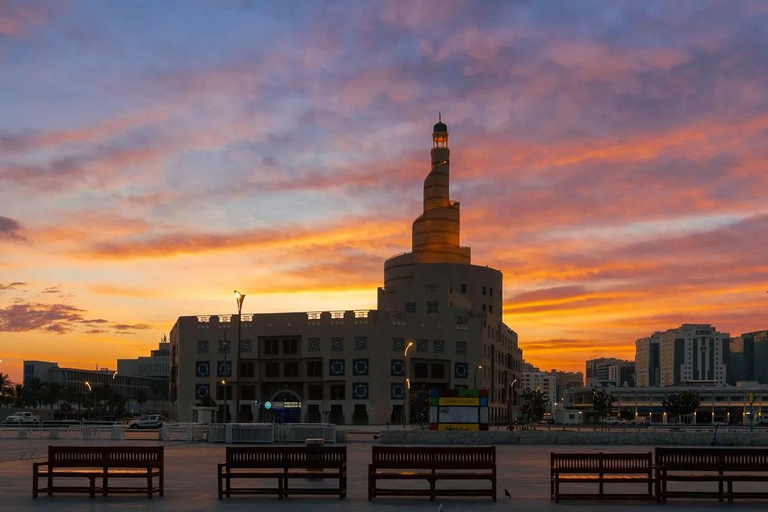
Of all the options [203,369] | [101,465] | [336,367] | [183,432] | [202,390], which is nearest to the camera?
[101,465]

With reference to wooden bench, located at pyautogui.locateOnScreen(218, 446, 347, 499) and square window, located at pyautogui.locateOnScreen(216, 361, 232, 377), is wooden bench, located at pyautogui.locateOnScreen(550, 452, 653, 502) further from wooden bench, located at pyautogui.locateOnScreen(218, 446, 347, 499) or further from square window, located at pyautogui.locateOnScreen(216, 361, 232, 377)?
square window, located at pyautogui.locateOnScreen(216, 361, 232, 377)

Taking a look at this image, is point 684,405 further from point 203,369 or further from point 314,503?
point 314,503

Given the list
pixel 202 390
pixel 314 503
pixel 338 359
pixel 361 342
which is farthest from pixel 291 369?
pixel 314 503

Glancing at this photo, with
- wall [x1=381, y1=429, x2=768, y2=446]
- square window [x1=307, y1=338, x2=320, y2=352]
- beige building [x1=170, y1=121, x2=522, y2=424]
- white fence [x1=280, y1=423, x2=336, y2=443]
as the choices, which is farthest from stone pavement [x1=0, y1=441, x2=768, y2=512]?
square window [x1=307, y1=338, x2=320, y2=352]

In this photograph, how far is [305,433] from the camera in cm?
4703

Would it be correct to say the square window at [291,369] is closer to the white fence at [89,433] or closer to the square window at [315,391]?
the square window at [315,391]

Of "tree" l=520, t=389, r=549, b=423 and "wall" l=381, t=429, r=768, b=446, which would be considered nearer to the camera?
"wall" l=381, t=429, r=768, b=446

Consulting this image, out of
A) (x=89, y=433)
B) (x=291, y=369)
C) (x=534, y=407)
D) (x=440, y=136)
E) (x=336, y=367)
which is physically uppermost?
(x=440, y=136)

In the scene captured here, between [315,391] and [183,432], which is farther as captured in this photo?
[315,391]

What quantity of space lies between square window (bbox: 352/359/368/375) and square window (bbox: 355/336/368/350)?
5.54ft

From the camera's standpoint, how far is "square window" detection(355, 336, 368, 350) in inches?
4648

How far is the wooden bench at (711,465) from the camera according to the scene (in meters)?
17.6

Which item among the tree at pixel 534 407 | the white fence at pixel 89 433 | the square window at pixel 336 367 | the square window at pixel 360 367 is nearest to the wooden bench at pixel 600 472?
the white fence at pixel 89 433

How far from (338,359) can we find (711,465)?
336 ft
